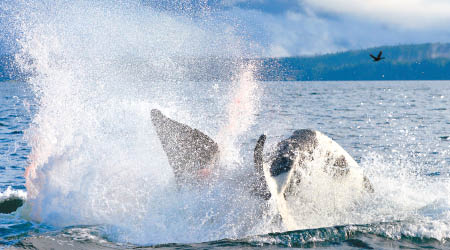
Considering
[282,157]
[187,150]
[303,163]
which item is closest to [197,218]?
[187,150]

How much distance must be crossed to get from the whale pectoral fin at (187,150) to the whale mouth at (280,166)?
1.94 m

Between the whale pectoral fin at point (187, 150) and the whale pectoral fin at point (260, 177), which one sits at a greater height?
the whale pectoral fin at point (187, 150)

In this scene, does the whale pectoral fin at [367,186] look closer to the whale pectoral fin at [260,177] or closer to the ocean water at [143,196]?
the ocean water at [143,196]

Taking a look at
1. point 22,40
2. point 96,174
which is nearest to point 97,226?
point 96,174

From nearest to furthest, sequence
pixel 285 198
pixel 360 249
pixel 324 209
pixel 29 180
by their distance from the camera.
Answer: pixel 360 249 → pixel 285 198 → pixel 324 209 → pixel 29 180

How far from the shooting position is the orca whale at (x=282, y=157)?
11.8m

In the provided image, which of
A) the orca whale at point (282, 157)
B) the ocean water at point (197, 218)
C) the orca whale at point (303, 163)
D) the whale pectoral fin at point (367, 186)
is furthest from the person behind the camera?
the whale pectoral fin at point (367, 186)

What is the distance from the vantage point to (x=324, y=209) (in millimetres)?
12453

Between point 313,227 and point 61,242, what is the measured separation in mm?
5517

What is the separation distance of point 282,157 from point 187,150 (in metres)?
2.65

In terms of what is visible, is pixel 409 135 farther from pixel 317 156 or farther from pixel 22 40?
pixel 22 40

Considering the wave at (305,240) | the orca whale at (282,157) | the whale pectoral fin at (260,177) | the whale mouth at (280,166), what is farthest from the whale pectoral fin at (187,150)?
the wave at (305,240)

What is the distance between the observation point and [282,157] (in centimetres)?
1197

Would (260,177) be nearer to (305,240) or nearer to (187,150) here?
(305,240)
